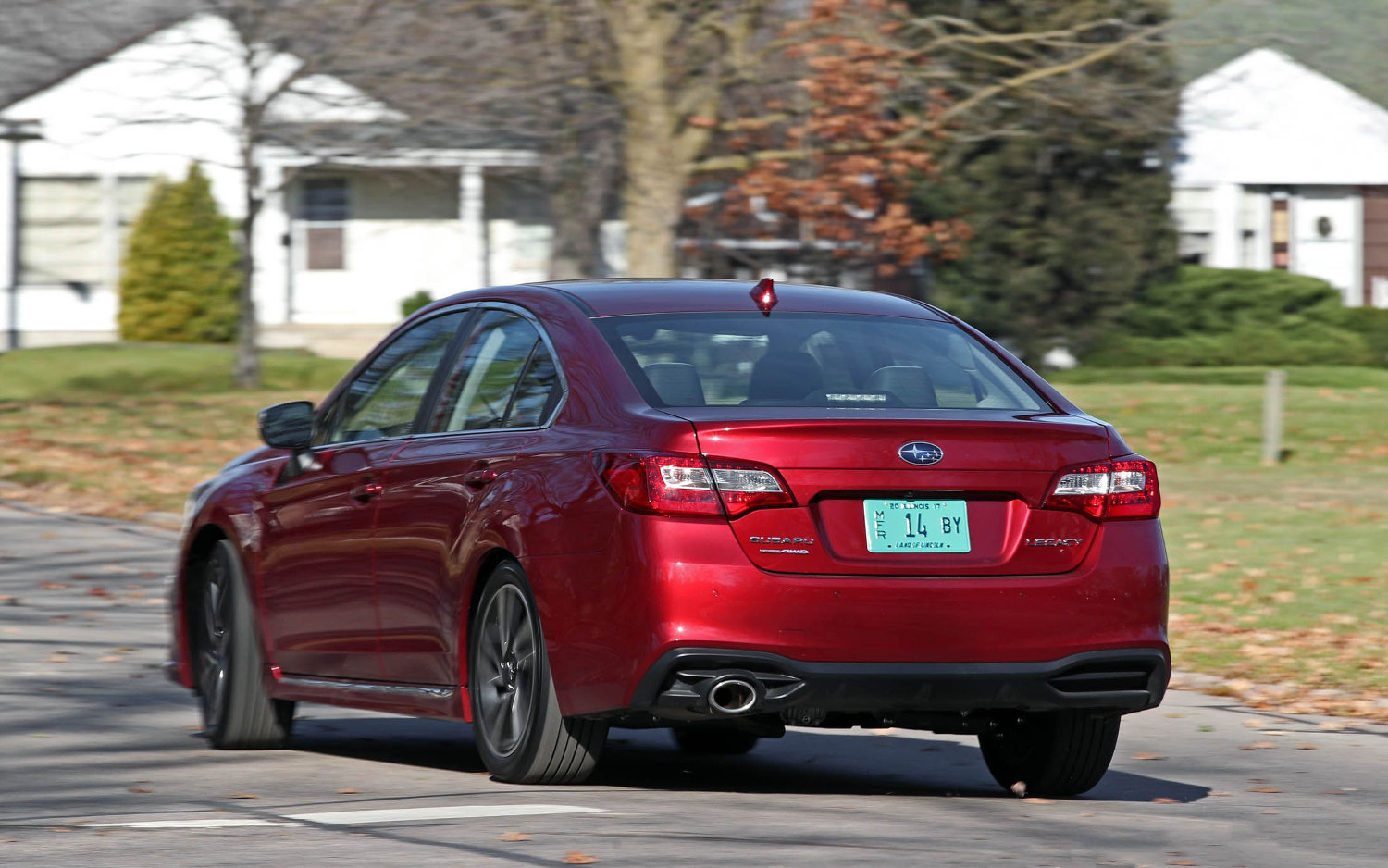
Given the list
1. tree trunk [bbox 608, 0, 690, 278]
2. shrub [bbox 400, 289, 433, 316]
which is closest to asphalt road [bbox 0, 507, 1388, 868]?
tree trunk [bbox 608, 0, 690, 278]

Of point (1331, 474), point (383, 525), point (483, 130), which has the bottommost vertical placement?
point (1331, 474)

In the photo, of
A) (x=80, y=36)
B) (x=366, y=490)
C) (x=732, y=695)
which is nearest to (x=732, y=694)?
(x=732, y=695)

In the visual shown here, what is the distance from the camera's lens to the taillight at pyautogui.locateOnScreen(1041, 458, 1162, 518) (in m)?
6.55

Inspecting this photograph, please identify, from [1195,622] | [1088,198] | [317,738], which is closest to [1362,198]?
[1088,198]

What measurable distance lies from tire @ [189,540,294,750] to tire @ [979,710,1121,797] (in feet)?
9.03

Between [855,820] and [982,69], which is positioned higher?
[982,69]

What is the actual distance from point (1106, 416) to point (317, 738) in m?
17.4

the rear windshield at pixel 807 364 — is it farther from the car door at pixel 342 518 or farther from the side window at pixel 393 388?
the car door at pixel 342 518

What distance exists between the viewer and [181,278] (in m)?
35.9

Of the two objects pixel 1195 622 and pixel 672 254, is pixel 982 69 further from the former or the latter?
pixel 1195 622

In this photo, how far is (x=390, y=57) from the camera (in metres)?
24.5

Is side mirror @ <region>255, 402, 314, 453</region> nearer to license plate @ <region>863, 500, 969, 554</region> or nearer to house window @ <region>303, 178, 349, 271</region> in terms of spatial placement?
license plate @ <region>863, 500, 969, 554</region>

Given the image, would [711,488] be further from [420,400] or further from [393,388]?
[393,388]

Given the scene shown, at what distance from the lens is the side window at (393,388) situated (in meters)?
7.73
